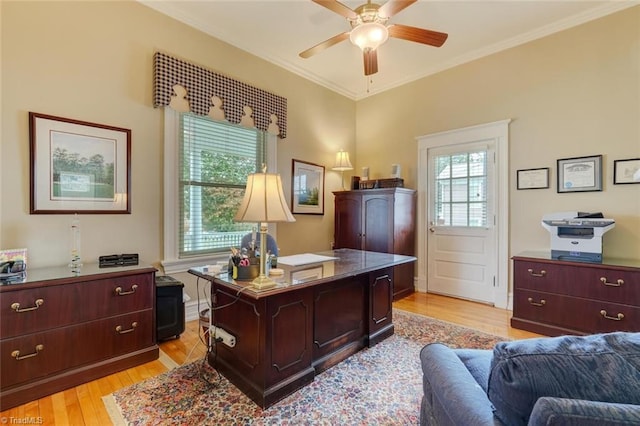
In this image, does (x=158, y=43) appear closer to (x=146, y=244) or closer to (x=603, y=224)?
(x=146, y=244)

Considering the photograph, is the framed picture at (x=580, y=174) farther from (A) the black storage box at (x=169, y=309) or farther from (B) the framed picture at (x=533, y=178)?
(A) the black storage box at (x=169, y=309)

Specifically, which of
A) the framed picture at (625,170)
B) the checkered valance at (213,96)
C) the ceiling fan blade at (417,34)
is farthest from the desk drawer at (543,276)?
the checkered valance at (213,96)

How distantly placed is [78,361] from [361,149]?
445cm

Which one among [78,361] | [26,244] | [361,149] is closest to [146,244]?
[26,244]

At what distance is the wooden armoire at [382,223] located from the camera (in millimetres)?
3918

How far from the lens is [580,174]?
10.1 feet

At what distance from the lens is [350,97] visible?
5.09 meters

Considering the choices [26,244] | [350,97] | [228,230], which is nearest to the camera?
[26,244]

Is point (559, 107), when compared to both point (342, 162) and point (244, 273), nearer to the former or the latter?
point (342, 162)

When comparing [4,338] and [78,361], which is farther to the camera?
[78,361]

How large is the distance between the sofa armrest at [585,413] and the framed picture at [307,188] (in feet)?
12.2

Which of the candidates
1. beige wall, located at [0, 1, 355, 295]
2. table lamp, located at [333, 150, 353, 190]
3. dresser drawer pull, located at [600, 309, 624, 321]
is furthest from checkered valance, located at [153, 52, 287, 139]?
dresser drawer pull, located at [600, 309, 624, 321]

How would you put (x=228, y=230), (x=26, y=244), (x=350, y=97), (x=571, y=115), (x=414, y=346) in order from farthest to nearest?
(x=350, y=97) → (x=228, y=230) → (x=571, y=115) → (x=414, y=346) → (x=26, y=244)

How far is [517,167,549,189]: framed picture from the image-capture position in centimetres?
328
